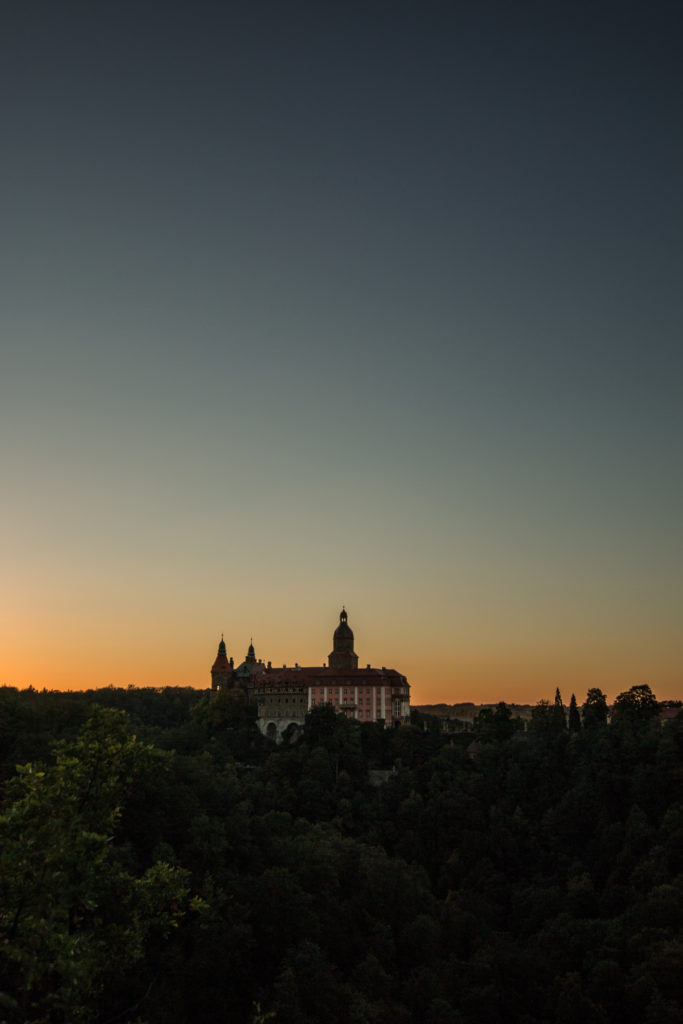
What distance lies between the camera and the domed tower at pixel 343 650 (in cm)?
13012

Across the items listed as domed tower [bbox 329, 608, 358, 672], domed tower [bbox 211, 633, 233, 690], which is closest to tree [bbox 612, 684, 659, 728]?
domed tower [bbox 329, 608, 358, 672]

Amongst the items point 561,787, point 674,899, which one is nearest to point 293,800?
point 561,787

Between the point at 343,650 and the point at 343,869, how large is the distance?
214 ft

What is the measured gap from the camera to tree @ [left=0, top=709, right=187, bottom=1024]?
55.9 ft

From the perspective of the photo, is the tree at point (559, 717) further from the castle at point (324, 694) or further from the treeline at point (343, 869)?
the castle at point (324, 694)

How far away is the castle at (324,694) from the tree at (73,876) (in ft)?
320

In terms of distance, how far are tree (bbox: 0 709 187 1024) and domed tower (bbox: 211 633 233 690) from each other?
112 m

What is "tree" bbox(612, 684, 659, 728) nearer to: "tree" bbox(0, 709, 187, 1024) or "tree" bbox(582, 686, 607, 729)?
"tree" bbox(582, 686, 607, 729)

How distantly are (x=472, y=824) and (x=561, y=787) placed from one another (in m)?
11.6

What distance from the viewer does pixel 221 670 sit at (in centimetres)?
13425

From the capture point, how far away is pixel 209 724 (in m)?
113

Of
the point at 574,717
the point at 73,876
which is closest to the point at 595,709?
the point at 574,717

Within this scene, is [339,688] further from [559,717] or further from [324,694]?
[559,717]

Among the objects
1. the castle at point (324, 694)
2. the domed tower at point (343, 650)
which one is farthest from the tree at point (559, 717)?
the domed tower at point (343, 650)
